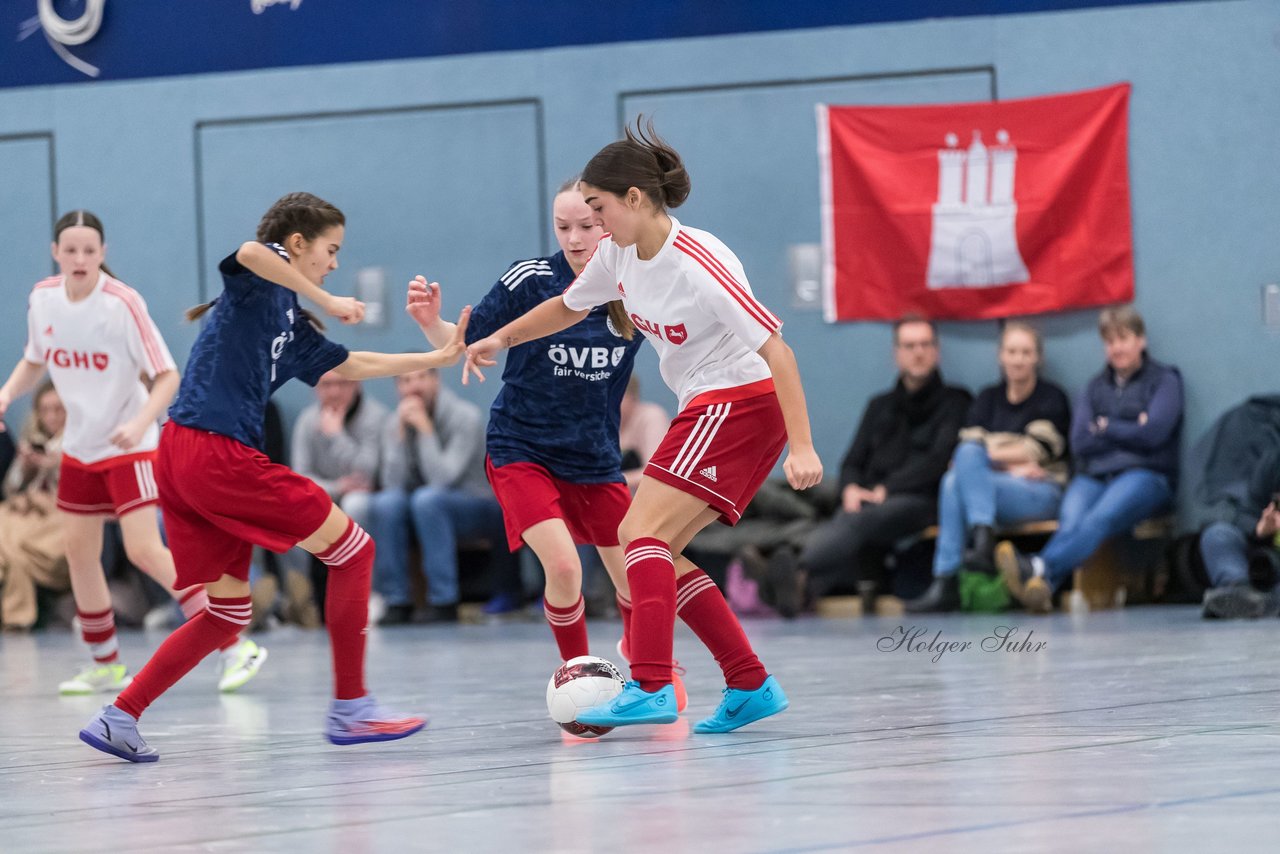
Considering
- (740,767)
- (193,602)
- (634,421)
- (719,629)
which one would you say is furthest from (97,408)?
(740,767)

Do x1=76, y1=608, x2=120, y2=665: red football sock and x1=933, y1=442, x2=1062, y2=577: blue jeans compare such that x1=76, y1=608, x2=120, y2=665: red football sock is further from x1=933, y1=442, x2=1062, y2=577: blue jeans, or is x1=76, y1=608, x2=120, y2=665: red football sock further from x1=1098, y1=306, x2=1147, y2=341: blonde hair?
x1=1098, y1=306, x2=1147, y2=341: blonde hair

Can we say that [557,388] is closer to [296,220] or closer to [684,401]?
[684,401]

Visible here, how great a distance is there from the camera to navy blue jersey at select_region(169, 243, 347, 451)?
5066 mm

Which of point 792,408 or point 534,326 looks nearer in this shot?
point 792,408

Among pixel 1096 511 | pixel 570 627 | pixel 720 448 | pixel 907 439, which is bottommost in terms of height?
pixel 1096 511

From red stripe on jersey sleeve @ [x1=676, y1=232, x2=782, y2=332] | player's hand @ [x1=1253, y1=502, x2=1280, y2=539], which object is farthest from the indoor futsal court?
player's hand @ [x1=1253, y1=502, x2=1280, y2=539]

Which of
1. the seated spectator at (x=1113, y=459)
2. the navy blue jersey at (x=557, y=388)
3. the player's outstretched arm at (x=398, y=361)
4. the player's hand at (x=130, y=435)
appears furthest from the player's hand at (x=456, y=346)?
the seated spectator at (x=1113, y=459)

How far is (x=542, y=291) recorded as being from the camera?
5871 mm

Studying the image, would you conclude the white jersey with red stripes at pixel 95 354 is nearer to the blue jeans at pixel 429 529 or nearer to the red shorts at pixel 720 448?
the red shorts at pixel 720 448

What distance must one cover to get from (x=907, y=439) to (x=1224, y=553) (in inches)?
82.5

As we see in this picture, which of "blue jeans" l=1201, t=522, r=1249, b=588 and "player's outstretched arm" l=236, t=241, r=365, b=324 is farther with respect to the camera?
"blue jeans" l=1201, t=522, r=1249, b=588

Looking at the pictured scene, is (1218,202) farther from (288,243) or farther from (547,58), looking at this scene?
(288,243)

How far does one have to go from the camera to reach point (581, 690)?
493 cm

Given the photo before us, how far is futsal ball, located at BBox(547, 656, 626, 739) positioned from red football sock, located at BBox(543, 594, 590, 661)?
610 mm
